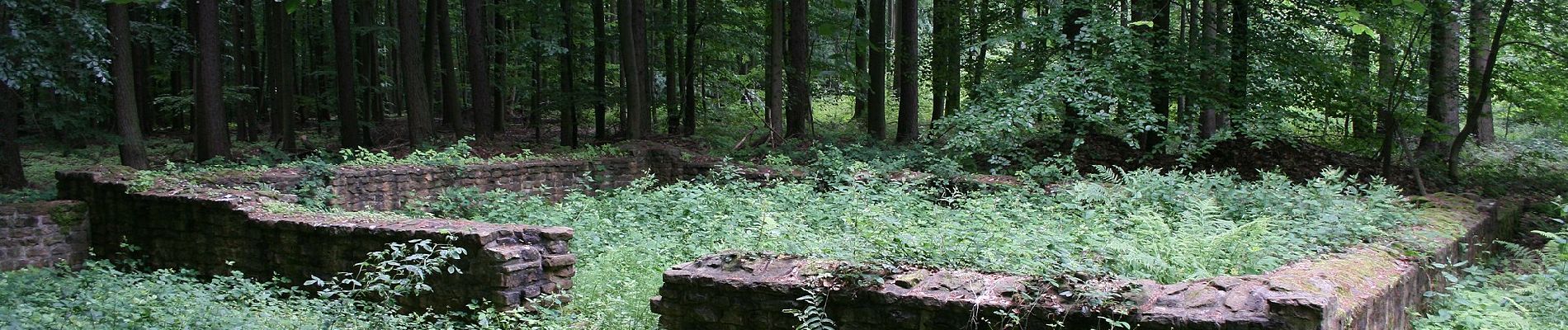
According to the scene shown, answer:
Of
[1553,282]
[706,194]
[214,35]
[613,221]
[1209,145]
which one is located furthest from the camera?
[214,35]

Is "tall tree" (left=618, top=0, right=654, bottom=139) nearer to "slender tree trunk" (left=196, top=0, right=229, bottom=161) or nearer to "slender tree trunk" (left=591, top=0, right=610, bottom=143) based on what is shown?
"slender tree trunk" (left=591, top=0, right=610, bottom=143)

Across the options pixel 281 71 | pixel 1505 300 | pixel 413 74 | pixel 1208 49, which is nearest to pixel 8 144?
pixel 413 74

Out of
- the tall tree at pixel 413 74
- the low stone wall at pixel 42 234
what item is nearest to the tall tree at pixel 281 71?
the tall tree at pixel 413 74

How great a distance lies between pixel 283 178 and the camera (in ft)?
35.5

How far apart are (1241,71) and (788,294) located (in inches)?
418

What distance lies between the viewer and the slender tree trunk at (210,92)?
14.6 metres

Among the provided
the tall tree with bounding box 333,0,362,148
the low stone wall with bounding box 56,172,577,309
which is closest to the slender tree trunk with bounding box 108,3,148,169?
the low stone wall with bounding box 56,172,577,309

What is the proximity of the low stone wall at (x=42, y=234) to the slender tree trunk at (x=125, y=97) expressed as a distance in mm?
4384

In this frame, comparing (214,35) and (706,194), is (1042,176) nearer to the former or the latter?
(706,194)

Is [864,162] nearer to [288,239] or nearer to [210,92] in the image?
[288,239]

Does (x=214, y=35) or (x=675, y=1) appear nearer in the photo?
(x=214, y=35)

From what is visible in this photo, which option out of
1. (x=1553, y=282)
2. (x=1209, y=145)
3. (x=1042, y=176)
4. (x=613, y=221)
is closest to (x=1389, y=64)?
(x=1209, y=145)

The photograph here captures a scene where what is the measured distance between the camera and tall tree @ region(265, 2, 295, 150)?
19.9 m

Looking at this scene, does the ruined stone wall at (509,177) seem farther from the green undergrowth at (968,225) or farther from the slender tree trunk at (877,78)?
the slender tree trunk at (877,78)
